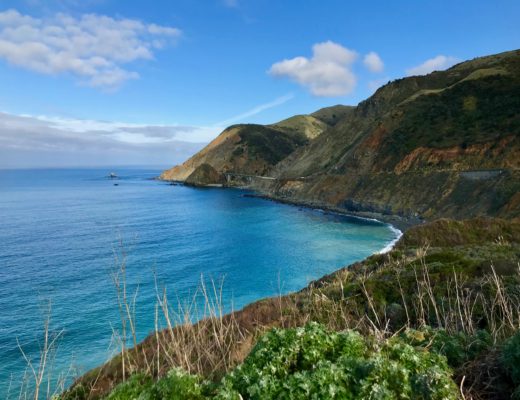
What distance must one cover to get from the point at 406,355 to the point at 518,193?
67959 millimetres

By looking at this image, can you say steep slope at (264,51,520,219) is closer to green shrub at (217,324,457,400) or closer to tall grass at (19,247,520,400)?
tall grass at (19,247,520,400)

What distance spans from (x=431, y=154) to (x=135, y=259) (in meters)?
72.1

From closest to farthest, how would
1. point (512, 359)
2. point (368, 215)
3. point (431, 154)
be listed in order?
point (512, 359), point (368, 215), point (431, 154)

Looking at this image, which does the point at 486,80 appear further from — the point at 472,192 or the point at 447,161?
the point at 472,192

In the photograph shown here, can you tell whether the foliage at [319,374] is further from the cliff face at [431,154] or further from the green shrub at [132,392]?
the cliff face at [431,154]

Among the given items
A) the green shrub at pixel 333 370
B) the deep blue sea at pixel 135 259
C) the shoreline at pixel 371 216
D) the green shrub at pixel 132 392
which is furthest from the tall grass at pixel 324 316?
A: the shoreline at pixel 371 216

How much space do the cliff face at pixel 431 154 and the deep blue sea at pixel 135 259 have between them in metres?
12.8

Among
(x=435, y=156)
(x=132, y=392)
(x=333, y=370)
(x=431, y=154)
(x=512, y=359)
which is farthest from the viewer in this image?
(x=431, y=154)

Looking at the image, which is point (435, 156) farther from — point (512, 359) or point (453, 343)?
point (512, 359)

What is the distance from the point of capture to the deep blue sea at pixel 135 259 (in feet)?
99.6

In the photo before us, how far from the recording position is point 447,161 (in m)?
86.4

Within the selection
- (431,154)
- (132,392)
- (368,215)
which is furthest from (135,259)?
(431,154)

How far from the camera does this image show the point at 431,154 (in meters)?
90.8

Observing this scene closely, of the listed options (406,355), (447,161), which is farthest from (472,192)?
(406,355)
